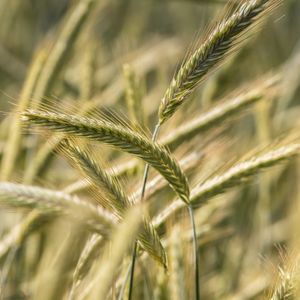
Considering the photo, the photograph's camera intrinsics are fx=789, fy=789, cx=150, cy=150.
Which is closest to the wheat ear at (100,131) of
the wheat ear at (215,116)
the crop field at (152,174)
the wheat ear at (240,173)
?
the crop field at (152,174)

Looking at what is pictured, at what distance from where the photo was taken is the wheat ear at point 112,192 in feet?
3.27

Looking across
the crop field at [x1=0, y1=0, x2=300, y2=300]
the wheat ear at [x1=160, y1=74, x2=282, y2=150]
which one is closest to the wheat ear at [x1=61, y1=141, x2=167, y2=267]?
the crop field at [x1=0, y1=0, x2=300, y2=300]

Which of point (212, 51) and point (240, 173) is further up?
point (212, 51)

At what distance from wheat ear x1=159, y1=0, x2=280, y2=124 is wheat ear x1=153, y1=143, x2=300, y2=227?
0.58ft

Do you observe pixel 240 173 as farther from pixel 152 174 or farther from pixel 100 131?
pixel 100 131

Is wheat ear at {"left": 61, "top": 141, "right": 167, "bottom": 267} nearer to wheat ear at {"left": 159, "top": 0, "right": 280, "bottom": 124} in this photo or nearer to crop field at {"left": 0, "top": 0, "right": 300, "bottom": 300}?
crop field at {"left": 0, "top": 0, "right": 300, "bottom": 300}

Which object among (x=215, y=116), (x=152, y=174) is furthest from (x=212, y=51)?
(x=215, y=116)

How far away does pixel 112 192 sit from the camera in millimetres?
998

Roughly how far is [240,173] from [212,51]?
0.22 metres

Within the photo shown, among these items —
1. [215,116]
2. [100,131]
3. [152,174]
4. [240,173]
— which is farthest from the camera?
[215,116]

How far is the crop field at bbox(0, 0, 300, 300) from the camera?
0.97 meters

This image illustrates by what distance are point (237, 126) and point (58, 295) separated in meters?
1.87

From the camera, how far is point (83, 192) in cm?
138

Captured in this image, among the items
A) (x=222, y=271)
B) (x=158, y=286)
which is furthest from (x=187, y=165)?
(x=222, y=271)
